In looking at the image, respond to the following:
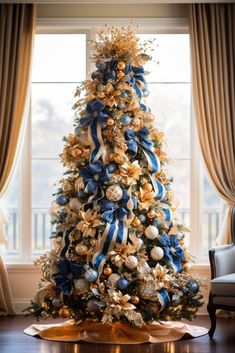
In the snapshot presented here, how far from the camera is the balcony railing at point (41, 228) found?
716 cm

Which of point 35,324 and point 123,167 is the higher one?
point 123,167

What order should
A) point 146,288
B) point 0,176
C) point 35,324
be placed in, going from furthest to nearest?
1. point 0,176
2. point 35,324
3. point 146,288

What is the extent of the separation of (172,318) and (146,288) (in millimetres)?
383

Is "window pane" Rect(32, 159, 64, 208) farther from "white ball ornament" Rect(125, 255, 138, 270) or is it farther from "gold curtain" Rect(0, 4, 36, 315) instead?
"white ball ornament" Rect(125, 255, 138, 270)

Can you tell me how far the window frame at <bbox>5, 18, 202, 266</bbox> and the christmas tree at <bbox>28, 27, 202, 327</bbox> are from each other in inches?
45.5

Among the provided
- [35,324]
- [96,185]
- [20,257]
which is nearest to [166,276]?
[96,185]

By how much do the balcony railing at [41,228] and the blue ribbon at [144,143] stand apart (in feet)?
4.96

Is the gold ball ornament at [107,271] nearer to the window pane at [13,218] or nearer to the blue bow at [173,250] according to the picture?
the blue bow at [173,250]

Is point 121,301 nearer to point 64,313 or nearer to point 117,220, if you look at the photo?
point 64,313

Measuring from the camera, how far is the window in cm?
714

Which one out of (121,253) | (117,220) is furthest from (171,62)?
(121,253)

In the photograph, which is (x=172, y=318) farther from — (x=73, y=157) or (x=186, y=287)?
(x=73, y=157)

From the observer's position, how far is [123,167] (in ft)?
18.5

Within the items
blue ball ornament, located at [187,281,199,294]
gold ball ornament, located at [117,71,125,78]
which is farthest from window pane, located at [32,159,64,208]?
blue ball ornament, located at [187,281,199,294]
